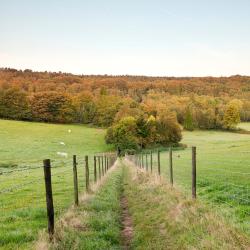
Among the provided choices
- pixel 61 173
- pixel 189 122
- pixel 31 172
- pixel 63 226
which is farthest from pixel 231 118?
pixel 63 226

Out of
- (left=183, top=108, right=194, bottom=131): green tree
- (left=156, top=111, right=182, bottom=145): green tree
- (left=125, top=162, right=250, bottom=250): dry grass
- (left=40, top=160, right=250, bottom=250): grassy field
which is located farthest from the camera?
(left=183, top=108, right=194, bottom=131): green tree

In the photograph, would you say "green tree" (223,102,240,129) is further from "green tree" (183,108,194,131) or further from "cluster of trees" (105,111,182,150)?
"cluster of trees" (105,111,182,150)

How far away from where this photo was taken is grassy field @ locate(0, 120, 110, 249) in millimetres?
9429

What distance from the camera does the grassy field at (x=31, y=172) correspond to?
9429 mm

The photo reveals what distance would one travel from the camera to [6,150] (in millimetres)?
67875

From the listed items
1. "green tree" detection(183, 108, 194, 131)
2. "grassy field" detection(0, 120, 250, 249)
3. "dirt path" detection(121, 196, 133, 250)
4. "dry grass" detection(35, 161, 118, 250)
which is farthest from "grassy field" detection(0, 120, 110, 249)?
"green tree" detection(183, 108, 194, 131)

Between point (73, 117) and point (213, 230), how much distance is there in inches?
4827

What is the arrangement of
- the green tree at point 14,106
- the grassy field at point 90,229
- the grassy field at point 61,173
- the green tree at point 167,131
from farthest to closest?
the green tree at point 14,106, the green tree at point 167,131, the grassy field at point 61,173, the grassy field at point 90,229

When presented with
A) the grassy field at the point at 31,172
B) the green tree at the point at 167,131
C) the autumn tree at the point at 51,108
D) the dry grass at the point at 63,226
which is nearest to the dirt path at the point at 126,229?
the dry grass at the point at 63,226

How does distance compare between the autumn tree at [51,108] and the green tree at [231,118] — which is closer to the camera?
the autumn tree at [51,108]

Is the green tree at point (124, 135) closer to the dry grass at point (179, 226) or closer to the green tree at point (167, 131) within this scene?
the green tree at point (167, 131)

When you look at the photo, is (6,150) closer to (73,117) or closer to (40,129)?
(40,129)

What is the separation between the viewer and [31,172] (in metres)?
37.6

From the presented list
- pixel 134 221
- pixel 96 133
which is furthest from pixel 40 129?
pixel 134 221
